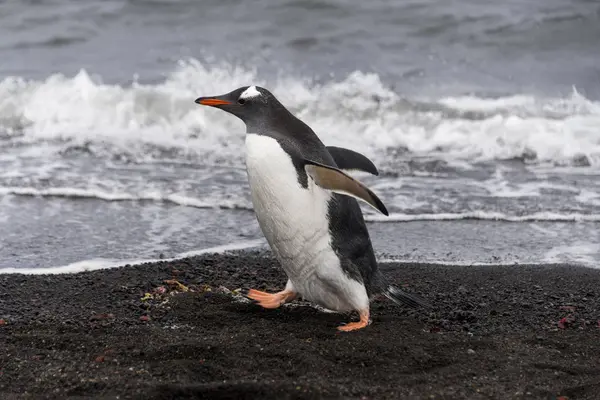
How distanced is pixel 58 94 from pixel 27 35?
3.71 meters

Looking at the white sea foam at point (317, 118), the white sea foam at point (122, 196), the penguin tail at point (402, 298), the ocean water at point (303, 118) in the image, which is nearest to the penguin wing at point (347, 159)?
the penguin tail at point (402, 298)

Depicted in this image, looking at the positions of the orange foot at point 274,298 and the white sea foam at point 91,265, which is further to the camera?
the white sea foam at point 91,265

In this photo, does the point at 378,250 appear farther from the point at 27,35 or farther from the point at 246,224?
the point at 27,35

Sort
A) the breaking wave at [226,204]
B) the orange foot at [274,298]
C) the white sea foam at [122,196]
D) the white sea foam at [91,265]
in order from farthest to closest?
the white sea foam at [122,196] < the breaking wave at [226,204] < the white sea foam at [91,265] < the orange foot at [274,298]

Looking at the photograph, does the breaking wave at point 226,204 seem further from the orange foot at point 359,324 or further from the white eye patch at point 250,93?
the white eye patch at point 250,93

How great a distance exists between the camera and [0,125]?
10.5 metres

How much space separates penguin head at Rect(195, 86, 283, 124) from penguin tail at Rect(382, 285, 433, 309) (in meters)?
1.08

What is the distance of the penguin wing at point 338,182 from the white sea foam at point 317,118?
5.30 m

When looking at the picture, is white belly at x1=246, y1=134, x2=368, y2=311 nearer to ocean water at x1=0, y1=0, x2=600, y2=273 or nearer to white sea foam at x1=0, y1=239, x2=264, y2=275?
white sea foam at x1=0, y1=239, x2=264, y2=275

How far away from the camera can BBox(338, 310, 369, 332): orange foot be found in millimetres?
4109

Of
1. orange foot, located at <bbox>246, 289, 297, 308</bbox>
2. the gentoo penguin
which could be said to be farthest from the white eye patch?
orange foot, located at <bbox>246, 289, 297, 308</bbox>

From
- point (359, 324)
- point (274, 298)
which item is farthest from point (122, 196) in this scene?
point (359, 324)

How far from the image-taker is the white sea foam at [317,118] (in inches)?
384

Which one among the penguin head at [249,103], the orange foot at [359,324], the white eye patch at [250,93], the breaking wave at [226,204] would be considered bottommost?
the orange foot at [359,324]
